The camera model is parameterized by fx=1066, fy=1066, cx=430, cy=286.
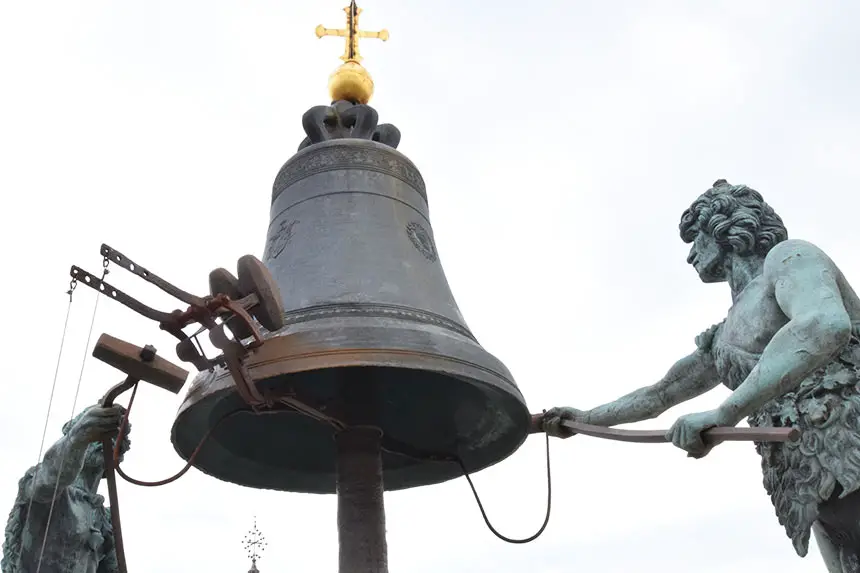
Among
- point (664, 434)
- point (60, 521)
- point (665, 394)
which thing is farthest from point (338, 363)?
point (60, 521)

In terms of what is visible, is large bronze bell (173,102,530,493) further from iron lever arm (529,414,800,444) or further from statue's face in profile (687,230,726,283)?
statue's face in profile (687,230,726,283)

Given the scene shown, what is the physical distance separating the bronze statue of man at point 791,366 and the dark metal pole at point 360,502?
1.52 m

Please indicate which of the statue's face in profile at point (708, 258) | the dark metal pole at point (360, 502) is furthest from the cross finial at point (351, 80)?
the statue's face in profile at point (708, 258)

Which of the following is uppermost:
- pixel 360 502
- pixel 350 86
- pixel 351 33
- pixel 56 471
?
pixel 351 33

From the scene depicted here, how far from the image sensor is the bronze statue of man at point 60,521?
5441 mm

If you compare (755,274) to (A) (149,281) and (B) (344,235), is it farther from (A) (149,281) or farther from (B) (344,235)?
(A) (149,281)

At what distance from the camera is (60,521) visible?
18.6 feet

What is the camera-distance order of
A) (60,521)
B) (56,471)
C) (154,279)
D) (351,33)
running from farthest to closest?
1. (351,33)
2. (60,521)
3. (56,471)
4. (154,279)

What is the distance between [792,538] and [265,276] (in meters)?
2.42

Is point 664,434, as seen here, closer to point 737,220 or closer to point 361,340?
point 737,220

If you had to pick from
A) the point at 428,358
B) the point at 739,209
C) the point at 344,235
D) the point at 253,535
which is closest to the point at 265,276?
the point at 428,358

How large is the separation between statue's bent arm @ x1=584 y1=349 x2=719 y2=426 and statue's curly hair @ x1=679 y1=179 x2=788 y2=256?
60 centimetres

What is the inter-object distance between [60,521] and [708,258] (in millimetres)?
3621

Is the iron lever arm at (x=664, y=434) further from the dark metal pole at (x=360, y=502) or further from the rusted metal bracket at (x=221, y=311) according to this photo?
the rusted metal bracket at (x=221, y=311)
